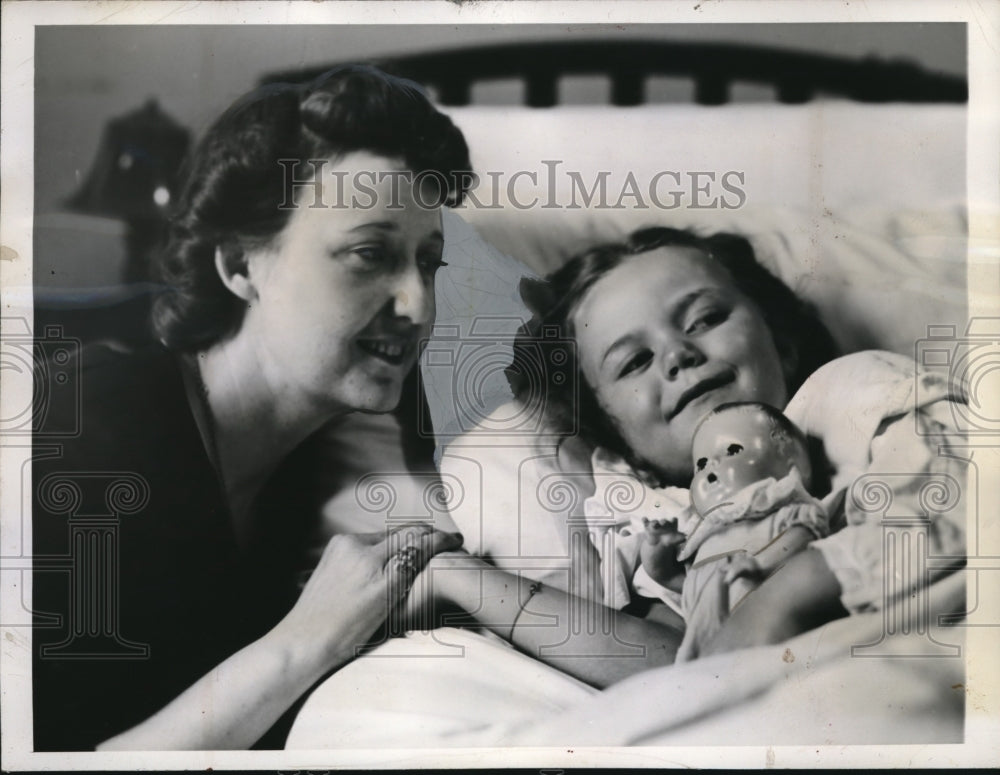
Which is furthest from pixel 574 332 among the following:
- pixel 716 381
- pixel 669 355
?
pixel 716 381

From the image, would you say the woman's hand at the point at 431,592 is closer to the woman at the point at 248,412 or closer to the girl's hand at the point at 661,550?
the woman at the point at 248,412

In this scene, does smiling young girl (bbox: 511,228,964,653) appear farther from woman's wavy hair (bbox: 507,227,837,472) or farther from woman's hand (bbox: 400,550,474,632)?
woman's hand (bbox: 400,550,474,632)

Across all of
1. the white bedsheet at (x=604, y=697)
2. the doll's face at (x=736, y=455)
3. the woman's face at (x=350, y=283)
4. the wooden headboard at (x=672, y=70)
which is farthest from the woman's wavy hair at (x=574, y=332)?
the white bedsheet at (x=604, y=697)

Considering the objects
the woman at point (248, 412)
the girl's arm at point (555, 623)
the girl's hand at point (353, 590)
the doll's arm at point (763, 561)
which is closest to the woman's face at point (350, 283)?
the woman at point (248, 412)

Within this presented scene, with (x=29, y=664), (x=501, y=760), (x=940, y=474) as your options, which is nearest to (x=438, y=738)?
(x=501, y=760)

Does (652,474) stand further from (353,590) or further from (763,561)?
(353,590)

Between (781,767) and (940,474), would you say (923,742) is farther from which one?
(940,474)

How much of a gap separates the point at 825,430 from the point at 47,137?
7.58 ft

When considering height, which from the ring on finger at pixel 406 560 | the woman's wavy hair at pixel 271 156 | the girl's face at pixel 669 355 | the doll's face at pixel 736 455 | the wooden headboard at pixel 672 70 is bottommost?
the ring on finger at pixel 406 560

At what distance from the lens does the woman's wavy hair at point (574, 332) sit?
8.00 feet

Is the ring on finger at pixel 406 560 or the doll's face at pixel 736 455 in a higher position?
the doll's face at pixel 736 455

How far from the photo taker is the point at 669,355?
2420mm

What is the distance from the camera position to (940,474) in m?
2.47

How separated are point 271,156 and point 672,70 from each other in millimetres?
1142
